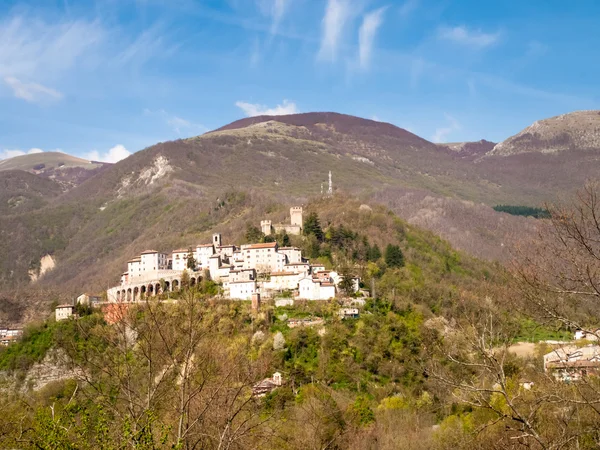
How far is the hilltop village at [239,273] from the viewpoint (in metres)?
66.4

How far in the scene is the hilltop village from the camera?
66.4 m

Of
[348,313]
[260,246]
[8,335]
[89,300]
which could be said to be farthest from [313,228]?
[8,335]

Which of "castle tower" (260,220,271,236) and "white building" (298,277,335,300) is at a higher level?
"castle tower" (260,220,271,236)

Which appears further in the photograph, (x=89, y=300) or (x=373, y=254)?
(x=373, y=254)

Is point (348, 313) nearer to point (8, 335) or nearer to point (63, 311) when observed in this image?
point (63, 311)

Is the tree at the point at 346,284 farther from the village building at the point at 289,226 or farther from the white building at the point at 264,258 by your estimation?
the village building at the point at 289,226

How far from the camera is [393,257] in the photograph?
7856 cm

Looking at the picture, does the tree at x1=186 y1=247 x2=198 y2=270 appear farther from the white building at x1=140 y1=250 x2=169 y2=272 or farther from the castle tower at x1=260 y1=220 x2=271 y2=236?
the castle tower at x1=260 y1=220 x2=271 y2=236

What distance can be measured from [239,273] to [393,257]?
1990 cm

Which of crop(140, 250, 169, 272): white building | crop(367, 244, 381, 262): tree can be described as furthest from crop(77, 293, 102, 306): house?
crop(367, 244, 381, 262): tree

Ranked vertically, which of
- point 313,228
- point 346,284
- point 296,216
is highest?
point 296,216

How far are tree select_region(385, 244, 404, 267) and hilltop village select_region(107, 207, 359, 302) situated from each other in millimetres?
9768

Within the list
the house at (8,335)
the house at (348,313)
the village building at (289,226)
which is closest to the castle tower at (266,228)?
the village building at (289,226)

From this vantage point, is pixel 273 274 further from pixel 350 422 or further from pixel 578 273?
pixel 578 273
